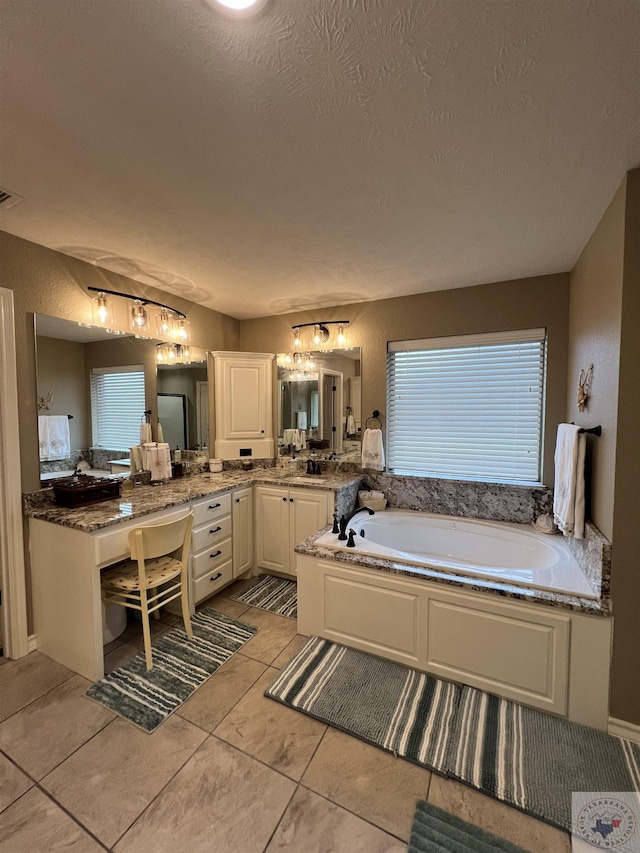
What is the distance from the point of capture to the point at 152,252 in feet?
7.29

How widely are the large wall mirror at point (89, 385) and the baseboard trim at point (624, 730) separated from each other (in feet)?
10.9

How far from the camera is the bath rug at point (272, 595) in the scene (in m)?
2.62

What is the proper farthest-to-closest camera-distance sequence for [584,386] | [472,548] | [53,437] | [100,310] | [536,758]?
[472,548] < [100,310] < [53,437] < [584,386] < [536,758]

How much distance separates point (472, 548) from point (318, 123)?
113 inches

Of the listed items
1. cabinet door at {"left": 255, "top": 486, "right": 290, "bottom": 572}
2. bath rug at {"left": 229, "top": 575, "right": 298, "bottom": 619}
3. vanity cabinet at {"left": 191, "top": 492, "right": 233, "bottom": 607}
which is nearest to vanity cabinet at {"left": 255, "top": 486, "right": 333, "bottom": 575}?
cabinet door at {"left": 255, "top": 486, "right": 290, "bottom": 572}

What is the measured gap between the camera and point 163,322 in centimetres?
293

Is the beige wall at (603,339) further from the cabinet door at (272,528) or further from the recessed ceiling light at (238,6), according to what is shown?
the cabinet door at (272,528)

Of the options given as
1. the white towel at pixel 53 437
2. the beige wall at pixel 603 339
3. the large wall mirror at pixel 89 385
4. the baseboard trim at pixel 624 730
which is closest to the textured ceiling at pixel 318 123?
the beige wall at pixel 603 339

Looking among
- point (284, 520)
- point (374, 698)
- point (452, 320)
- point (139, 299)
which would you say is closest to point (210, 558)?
point (284, 520)

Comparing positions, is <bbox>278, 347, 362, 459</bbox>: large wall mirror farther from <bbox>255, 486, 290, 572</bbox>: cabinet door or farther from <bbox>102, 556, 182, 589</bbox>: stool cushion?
<bbox>102, 556, 182, 589</bbox>: stool cushion

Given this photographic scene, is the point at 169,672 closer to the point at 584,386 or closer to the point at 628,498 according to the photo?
the point at 628,498

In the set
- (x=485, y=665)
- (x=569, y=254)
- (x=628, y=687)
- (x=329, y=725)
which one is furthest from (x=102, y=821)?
(x=569, y=254)

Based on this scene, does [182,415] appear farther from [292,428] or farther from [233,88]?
[233,88]

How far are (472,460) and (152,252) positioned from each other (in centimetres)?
296
